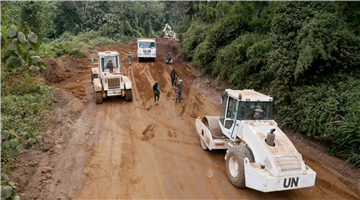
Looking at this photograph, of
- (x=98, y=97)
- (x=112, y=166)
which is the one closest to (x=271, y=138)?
(x=112, y=166)

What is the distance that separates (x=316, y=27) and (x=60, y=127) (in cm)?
1164

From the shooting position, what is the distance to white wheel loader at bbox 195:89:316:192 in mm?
5766

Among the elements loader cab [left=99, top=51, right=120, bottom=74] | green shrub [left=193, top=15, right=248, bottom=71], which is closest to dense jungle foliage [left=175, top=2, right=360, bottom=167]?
green shrub [left=193, top=15, right=248, bottom=71]

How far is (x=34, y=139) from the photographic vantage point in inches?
138

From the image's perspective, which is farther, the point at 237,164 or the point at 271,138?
the point at 237,164

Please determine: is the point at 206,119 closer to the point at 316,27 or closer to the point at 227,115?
the point at 227,115

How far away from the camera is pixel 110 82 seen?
13141 mm

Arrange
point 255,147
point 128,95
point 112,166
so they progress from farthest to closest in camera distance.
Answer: point 128,95, point 112,166, point 255,147

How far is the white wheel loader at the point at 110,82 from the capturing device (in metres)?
13.1

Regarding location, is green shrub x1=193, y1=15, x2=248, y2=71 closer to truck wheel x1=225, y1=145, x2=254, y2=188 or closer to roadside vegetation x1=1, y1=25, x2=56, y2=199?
roadside vegetation x1=1, y1=25, x2=56, y2=199

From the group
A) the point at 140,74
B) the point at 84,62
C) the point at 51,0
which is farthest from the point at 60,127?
the point at 51,0

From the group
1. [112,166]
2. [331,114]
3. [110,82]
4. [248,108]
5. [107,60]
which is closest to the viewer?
[248,108]

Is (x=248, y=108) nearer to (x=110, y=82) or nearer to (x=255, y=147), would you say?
(x=255, y=147)

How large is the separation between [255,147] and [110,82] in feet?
30.2
